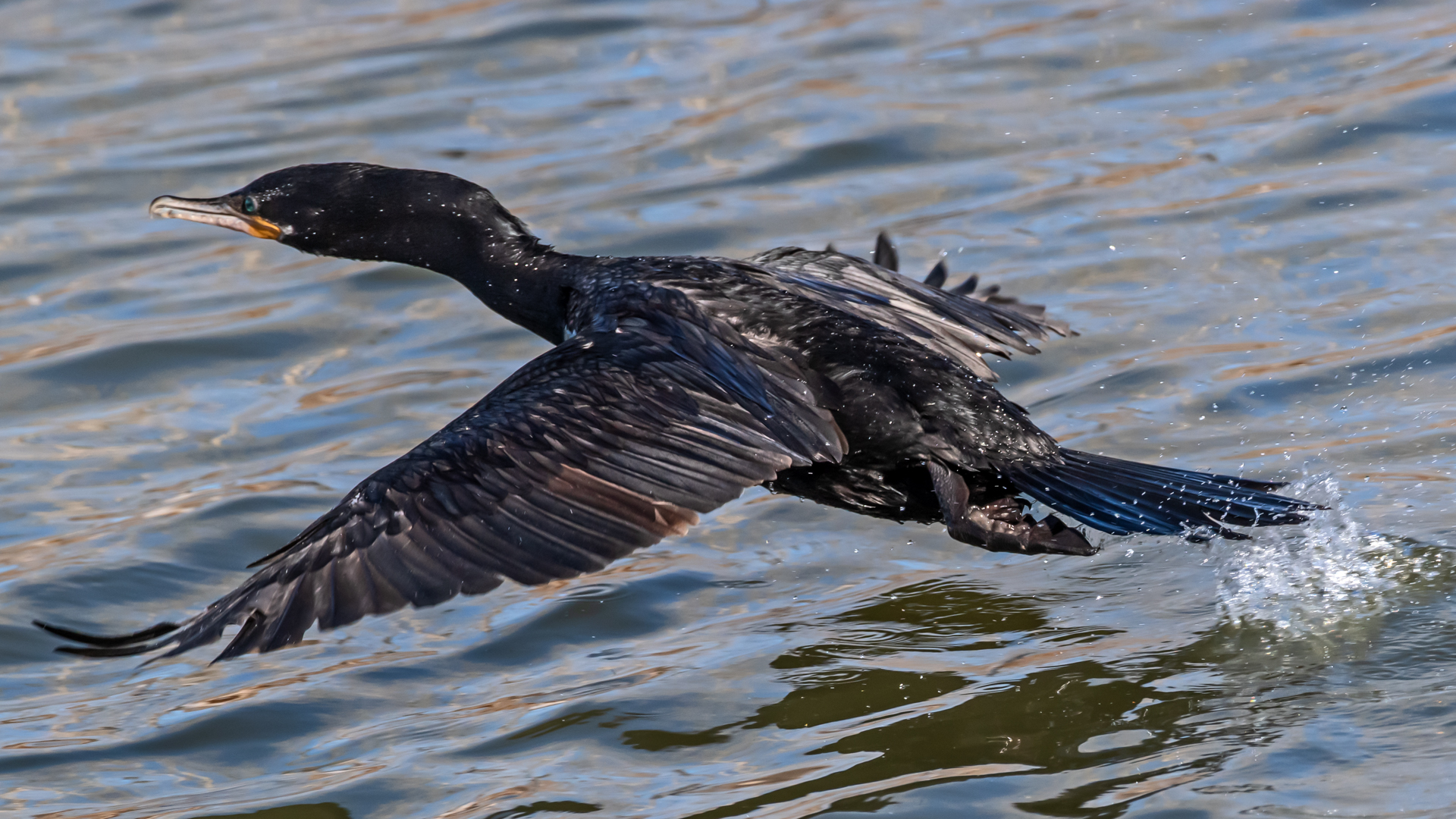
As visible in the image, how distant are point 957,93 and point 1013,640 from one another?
538cm

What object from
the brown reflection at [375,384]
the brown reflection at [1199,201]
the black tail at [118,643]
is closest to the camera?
the black tail at [118,643]

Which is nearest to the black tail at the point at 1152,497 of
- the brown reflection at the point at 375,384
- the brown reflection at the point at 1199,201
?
the brown reflection at the point at 375,384

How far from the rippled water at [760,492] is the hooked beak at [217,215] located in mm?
1031

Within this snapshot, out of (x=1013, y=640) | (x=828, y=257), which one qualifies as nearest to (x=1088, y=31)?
(x=828, y=257)

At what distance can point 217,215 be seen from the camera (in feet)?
18.0

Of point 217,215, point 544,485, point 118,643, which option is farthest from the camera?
point 217,215

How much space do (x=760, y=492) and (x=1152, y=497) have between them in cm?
174

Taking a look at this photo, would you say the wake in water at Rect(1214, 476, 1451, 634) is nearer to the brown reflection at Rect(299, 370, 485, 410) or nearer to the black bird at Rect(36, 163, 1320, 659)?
the black bird at Rect(36, 163, 1320, 659)

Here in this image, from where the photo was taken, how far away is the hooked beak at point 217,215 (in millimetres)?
5461

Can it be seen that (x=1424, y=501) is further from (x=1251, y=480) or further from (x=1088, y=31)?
(x=1088, y=31)

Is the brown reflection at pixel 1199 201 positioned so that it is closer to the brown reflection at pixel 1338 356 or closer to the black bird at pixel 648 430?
the brown reflection at pixel 1338 356

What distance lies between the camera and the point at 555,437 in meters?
4.09

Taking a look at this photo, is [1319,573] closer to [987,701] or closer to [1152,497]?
[1152,497]

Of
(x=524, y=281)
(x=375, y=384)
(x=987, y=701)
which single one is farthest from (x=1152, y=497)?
(x=375, y=384)
